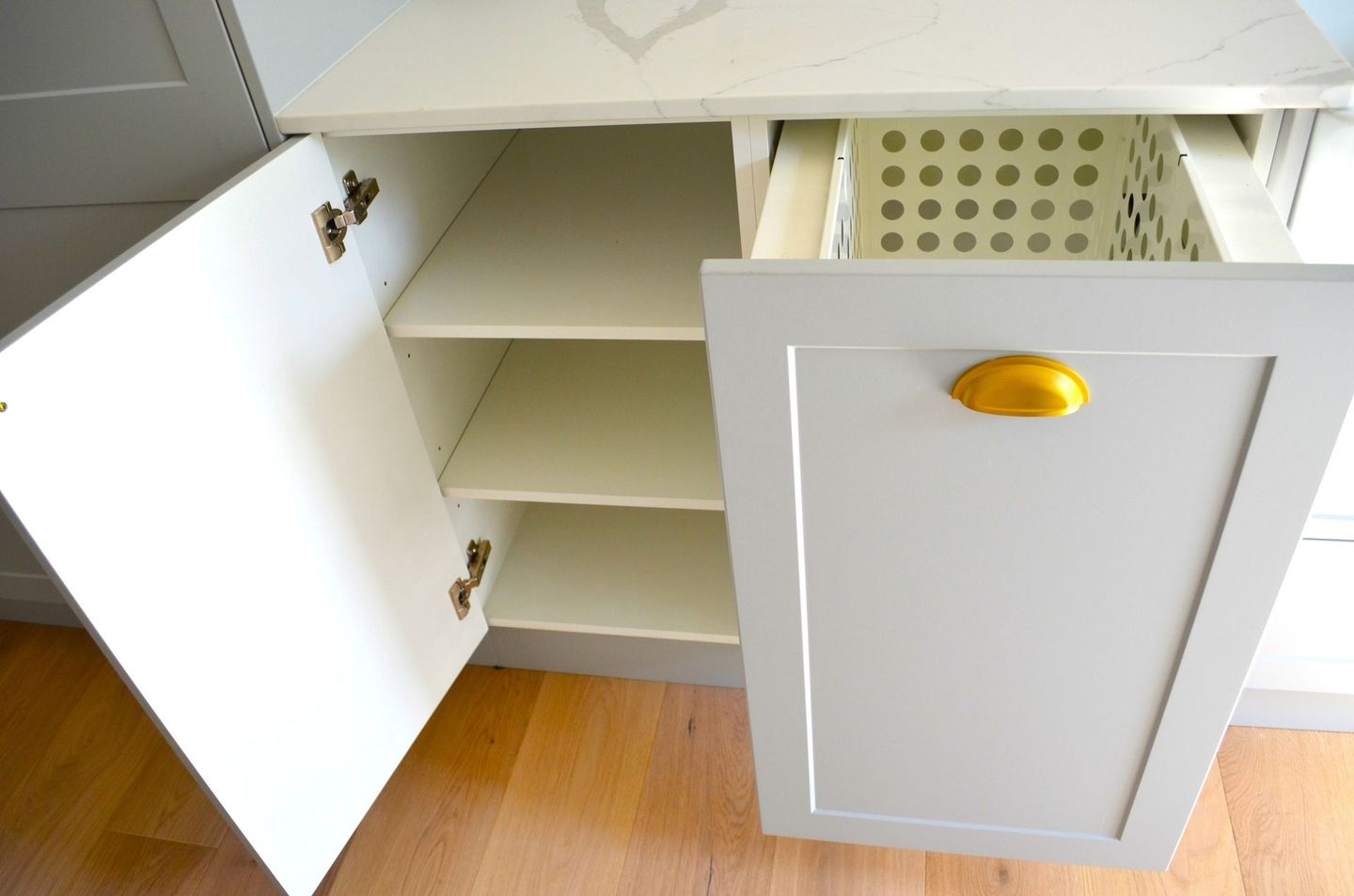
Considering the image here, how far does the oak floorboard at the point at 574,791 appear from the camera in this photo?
1.19 m

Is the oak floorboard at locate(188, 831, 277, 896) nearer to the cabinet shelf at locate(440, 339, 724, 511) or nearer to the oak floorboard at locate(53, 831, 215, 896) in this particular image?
the oak floorboard at locate(53, 831, 215, 896)

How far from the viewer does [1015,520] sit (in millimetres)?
723

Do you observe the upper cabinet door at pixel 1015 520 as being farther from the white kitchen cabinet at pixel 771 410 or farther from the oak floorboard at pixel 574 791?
the oak floorboard at pixel 574 791

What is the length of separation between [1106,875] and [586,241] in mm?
877

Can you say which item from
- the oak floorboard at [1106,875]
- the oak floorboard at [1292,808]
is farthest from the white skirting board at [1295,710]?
the oak floorboard at [1106,875]

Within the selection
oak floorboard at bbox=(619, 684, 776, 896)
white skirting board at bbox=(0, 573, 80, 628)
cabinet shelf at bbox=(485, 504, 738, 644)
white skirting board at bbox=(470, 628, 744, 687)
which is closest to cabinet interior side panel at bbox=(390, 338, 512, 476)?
cabinet shelf at bbox=(485, 504, 738, 644)

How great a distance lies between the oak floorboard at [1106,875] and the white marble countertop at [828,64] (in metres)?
0.80

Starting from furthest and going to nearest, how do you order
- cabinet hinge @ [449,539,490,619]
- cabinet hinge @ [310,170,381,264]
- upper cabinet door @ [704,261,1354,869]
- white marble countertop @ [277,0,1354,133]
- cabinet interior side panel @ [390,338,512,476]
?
1. cabinet hinge @ [449,539,490,619]
2. cabinet interior side panel @ [390,338,512,476]
3. cabinet hinge @ [310,170,381,264]
4. white marble countertop @ [277,0,1354,133]
5. upper cabinet door @ [704,261,1354,869]

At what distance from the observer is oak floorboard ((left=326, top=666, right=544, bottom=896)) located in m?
1.21

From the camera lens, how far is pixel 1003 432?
0.67m

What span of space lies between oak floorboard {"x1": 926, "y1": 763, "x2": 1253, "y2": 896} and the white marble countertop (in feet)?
2.62

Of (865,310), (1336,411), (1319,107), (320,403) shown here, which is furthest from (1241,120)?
(320,403)

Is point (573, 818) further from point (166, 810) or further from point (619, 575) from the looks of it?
point (166, 810)

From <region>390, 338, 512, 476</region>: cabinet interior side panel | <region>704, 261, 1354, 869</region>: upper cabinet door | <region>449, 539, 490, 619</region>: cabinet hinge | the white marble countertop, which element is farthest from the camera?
<region>449, 539, 490, 619</region>: cabinet hinge
